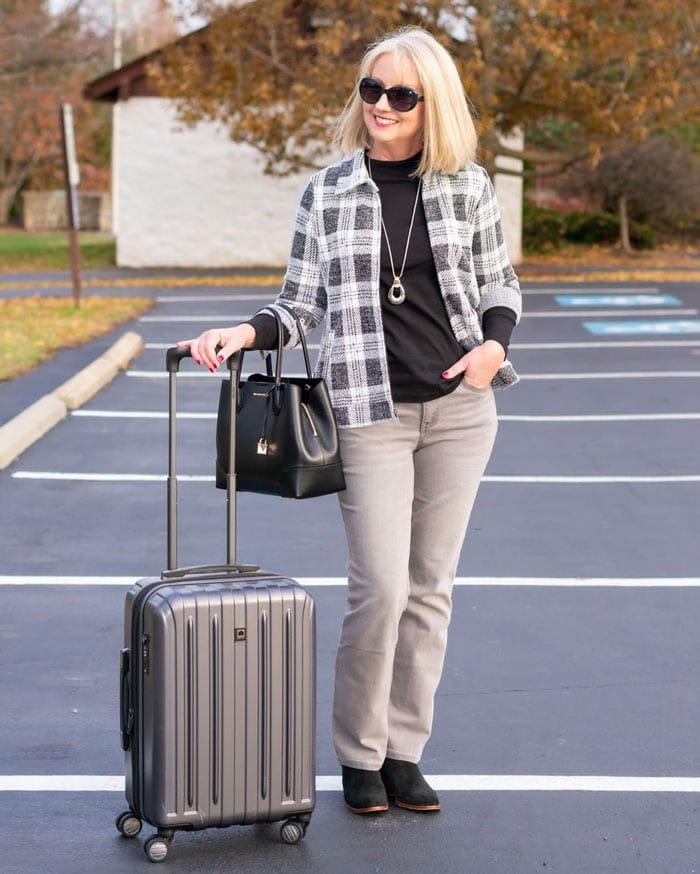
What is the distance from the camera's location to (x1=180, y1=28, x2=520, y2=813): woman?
154 inches

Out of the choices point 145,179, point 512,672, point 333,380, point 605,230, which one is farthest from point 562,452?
point 605,230

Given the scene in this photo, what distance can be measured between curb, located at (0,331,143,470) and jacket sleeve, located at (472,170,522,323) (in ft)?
18.8

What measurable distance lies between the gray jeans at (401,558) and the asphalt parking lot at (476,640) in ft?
0.87

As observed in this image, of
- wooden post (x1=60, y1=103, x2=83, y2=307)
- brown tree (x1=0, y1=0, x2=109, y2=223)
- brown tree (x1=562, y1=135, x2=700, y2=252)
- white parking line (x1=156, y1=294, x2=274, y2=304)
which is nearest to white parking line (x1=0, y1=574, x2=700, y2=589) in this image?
wooden post (x1=60, y1=103, x2=83, y2=307)

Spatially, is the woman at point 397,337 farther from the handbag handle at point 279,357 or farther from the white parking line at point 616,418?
the white parking line at point 616,418

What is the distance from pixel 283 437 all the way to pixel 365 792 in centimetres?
102

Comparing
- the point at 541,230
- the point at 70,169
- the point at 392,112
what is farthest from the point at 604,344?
the point at 541,230

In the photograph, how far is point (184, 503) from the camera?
Result: 8.57 metres

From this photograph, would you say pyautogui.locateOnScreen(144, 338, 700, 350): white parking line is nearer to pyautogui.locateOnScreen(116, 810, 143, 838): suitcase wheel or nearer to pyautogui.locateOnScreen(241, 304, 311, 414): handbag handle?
pyautogui.locateOnScreen(241, 304, 311, 414): handbag handle

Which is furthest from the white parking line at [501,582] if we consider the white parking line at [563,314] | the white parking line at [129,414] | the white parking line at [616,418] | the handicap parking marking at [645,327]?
the white parking line at [563,314]

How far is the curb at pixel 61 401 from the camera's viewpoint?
9.70 m

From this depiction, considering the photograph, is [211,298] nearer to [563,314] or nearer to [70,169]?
[70,169]

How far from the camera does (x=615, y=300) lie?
20969 millimetres

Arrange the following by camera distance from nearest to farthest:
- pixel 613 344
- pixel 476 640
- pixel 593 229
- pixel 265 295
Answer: pixel 476 640 → pixel 613 344 → pixel 265 295 → pixel 593 229
